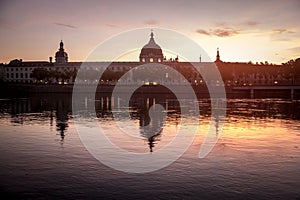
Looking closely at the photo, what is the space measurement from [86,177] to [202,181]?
4.17 meters

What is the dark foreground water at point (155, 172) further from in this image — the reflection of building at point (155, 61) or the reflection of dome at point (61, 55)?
the reflection of dome at point (61, 55)

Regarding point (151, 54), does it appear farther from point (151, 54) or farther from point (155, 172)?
point (155, 172)

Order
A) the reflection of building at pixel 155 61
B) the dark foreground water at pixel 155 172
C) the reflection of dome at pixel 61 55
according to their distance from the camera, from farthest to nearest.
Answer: the reflection of dome at pixel 61 55
the reflection of building at pixel 155 61
the dark foreground water at pixel 155 172

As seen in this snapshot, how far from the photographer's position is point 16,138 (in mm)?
23844

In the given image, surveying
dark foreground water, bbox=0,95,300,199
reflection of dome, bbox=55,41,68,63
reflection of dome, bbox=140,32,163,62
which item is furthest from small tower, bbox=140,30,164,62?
dark foreground water, bbox=0,95,300,199

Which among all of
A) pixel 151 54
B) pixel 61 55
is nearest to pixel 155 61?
pixel 151 54

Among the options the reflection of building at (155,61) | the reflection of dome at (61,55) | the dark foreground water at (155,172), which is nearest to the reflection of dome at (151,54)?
the reflection of building at (155,61)

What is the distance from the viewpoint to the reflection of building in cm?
13838

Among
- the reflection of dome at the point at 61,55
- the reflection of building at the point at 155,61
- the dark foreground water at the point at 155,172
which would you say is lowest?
the dark foreground water at the point at 155,172

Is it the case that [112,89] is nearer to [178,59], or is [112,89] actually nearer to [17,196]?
[178,59]

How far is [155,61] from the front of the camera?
190m

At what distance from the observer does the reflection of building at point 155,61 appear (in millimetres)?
138375

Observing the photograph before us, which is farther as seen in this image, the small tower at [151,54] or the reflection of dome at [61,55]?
the reflection of dome at [61,55]

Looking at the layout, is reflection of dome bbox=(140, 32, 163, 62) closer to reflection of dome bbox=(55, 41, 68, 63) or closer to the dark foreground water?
reflection of dome bbox=(55, 41, 68, 63)
